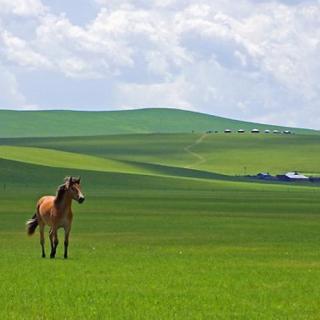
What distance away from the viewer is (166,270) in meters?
24.3

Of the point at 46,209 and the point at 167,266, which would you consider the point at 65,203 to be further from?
the point at 167,266

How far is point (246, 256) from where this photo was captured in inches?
1161

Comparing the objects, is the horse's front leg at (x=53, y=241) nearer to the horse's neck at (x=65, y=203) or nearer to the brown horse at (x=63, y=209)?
the brown horse at (x=63, y=209)

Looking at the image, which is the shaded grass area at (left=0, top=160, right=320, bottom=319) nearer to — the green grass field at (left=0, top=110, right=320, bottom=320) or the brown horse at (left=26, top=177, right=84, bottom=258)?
the green grass field at (left=0, top=110, right=320, bottom=320)

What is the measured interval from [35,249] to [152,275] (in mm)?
9392

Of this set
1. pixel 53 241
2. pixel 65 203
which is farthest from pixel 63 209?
pixel 53 241

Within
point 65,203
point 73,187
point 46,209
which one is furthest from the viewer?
point 46,209

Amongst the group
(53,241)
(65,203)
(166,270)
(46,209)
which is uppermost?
(65,203)

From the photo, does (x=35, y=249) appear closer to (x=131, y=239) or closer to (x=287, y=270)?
(x=131, y=239)

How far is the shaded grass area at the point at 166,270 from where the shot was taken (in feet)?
58.8

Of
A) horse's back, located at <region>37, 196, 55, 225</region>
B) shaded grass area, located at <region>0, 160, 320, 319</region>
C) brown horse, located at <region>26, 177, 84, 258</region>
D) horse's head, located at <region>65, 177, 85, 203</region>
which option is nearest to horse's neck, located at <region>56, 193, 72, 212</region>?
brown horse, located at <region>26, 177, 84, 258</region>

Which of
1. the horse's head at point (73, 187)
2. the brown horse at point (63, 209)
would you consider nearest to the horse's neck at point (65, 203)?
the brown horse at point (63, 209)

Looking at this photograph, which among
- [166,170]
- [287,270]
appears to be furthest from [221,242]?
[166,170]

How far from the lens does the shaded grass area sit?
17.9 m
